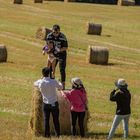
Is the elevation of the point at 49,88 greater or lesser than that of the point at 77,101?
greater

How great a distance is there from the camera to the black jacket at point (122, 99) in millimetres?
15977

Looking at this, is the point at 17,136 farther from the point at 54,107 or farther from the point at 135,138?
the point at 135,138

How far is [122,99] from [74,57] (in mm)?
18660

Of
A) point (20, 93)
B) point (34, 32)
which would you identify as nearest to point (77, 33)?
point (34, 32)

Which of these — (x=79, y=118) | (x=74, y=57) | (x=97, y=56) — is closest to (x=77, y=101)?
(x=79, y=118)

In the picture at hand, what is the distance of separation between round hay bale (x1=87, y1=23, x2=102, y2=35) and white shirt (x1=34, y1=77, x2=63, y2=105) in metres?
29.9

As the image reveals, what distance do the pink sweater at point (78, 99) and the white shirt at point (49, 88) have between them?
1.67ft

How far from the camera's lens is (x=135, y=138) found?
16.9 meters

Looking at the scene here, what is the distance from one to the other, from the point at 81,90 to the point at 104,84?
32.4ft

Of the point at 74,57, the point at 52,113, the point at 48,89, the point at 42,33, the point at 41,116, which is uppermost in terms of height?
the point at 48,89

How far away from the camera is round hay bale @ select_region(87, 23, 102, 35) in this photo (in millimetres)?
45944

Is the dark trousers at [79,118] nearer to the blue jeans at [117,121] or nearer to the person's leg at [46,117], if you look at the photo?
the person's leg at [46,117]

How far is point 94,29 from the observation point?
46.1m

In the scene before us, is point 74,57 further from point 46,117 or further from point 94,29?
point 46,117
